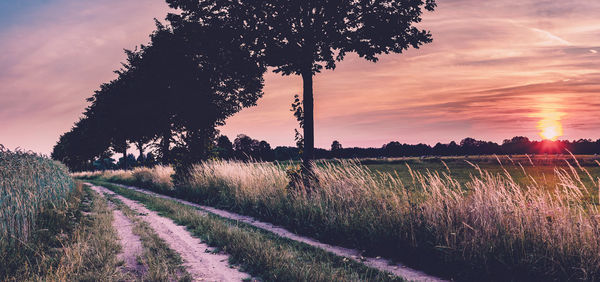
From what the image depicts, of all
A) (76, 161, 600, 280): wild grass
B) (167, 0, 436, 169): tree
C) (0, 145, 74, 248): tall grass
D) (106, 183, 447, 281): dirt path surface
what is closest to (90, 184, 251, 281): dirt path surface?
(106, 183, 447, 281): dirt path surface

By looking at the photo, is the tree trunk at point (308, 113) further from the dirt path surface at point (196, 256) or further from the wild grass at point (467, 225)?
the dirt path surface at point (196, 256)

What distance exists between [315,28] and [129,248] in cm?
931

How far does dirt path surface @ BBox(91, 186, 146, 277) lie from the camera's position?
6.07 meters

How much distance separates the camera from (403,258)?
6.86m

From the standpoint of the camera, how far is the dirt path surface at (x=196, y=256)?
5.71 metres

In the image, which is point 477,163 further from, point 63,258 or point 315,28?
point 63,258

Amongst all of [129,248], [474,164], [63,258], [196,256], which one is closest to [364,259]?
[196,256]

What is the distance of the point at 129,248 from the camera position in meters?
7.37

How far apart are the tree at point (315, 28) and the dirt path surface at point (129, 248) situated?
6247 mm

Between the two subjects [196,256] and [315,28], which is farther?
[315,28]

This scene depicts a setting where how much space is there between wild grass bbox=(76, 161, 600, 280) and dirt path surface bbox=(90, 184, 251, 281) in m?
2.82

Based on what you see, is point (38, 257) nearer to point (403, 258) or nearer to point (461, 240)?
point (403, 258)

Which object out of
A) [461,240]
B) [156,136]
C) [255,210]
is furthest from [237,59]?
[156,136]

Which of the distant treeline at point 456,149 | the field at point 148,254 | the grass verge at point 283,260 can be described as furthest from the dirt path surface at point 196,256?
the distant treeline at point 456,149
